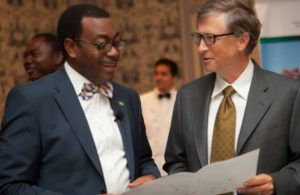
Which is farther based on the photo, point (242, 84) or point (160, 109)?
point (160, 109)

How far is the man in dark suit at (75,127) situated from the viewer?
96.1 inches

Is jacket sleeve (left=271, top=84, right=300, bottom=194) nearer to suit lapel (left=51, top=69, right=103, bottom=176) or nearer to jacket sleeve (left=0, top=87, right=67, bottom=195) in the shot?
suit lapel (left=51, top=69, right=103, bottom=176)

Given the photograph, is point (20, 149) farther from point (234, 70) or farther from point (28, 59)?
point (28, 59)

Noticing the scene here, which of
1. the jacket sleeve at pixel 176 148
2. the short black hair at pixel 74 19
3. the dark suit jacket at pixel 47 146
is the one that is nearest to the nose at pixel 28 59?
the short black hair at pixel 74 19

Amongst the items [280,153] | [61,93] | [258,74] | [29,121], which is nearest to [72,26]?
[61,93]

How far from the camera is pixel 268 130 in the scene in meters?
2.49

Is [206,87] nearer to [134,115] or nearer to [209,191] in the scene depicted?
[134,115]

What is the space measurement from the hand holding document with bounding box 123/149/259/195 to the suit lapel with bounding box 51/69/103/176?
263 mm

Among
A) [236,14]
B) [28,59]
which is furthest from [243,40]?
[28,59]

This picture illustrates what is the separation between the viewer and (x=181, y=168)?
8.79ft

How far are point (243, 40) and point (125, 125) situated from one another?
0.68 metres

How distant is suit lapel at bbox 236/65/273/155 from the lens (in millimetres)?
2498

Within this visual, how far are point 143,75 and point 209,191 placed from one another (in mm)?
5109

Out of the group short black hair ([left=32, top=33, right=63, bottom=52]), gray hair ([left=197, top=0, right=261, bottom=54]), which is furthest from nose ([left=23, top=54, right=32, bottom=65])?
gray hair ([left=197, top=0, right=261, bottom=54])
